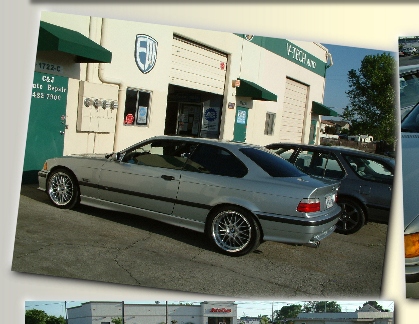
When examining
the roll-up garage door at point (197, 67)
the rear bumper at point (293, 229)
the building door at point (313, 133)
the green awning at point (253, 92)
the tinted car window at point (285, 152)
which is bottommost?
the rear bumper at point (293, 229)

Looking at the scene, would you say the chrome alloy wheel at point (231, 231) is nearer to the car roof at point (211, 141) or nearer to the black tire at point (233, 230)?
the black tire at point (233, 230)

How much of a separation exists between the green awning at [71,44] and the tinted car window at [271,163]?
62.2 inches

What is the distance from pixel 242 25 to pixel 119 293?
105 inches

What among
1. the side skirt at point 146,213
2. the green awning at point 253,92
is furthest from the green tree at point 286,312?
the green awning at point 253,92

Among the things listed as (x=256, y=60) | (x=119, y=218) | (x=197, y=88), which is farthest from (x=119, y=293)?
(x=256, y=60)

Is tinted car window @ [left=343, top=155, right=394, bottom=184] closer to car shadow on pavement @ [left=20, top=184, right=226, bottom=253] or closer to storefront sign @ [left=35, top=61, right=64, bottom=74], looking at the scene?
car shadow on pavement @ [left=20, top=184, right=226, bottom=253]

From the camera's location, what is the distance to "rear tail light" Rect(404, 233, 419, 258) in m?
3.90

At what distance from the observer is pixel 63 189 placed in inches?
181

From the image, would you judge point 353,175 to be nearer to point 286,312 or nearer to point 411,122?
point 411,122

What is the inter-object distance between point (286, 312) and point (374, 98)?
2.06 metres

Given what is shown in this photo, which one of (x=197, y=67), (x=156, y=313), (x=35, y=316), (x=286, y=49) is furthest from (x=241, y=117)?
(x=35, y=316)

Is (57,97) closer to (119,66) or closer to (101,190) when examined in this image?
(119,66)

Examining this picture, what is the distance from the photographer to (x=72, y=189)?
461 cm

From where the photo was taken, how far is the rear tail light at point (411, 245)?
3898 mm
